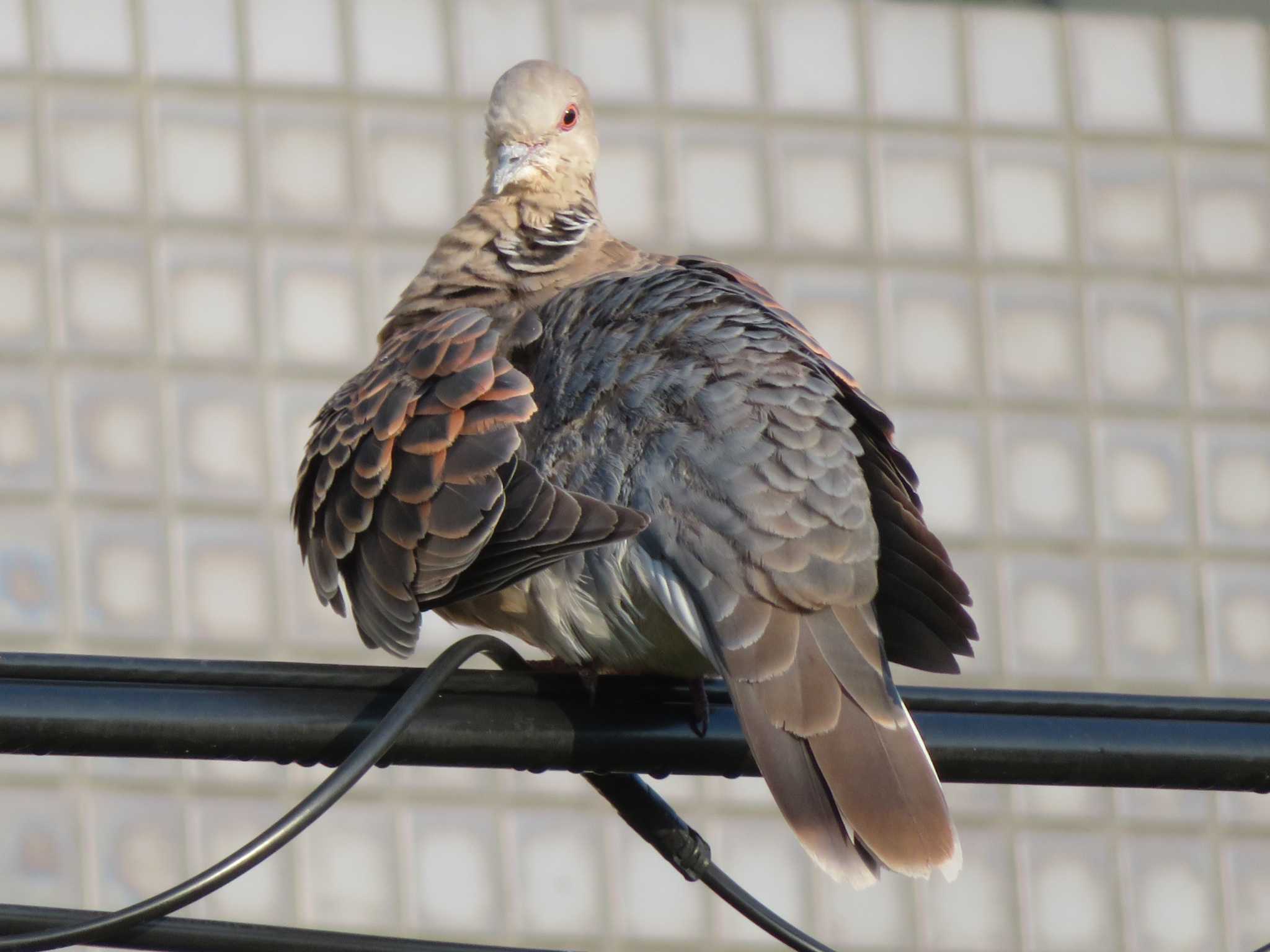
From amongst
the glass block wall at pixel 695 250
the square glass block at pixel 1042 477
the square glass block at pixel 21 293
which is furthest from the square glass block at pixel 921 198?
the square glass block at pixel 21 293

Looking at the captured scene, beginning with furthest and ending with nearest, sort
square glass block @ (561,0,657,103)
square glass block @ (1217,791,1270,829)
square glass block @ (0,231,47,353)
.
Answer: square glass block @ (1217,791,1270,829) < square glass block @ (561,0,657,103) < square glass block @ (0,231,47,353)

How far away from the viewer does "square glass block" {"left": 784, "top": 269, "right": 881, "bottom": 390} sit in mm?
3734

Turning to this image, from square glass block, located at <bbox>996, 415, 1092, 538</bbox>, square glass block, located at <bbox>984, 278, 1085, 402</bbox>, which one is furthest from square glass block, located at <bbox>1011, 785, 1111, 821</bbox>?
square glass block, located at <bbox>984, 278, 1085, 402</bbox>

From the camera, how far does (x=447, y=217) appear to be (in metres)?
3.62

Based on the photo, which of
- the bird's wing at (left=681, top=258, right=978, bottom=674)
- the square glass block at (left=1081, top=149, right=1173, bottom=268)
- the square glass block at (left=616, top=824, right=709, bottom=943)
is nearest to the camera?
the bird's wing at (left=681, top=258, right=978, bottom=674)

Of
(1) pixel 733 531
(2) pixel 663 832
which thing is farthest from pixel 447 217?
(2) pixel 663 832

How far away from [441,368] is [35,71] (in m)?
1.71

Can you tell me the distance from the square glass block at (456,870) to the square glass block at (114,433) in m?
0.74

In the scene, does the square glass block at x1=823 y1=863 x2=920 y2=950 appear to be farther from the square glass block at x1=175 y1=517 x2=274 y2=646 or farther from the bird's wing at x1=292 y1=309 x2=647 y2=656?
the bird's wing at x1=292 y1=309 x2=647 y2=656

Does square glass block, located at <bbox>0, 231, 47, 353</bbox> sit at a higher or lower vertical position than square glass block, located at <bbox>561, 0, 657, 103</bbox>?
lower

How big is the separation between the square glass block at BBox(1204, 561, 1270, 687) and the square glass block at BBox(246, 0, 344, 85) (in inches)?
Result: 73.0

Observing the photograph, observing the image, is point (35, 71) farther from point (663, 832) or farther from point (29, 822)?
point (663, 832)

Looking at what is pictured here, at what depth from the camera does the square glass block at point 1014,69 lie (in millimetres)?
3875

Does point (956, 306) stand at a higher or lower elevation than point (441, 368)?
higher
